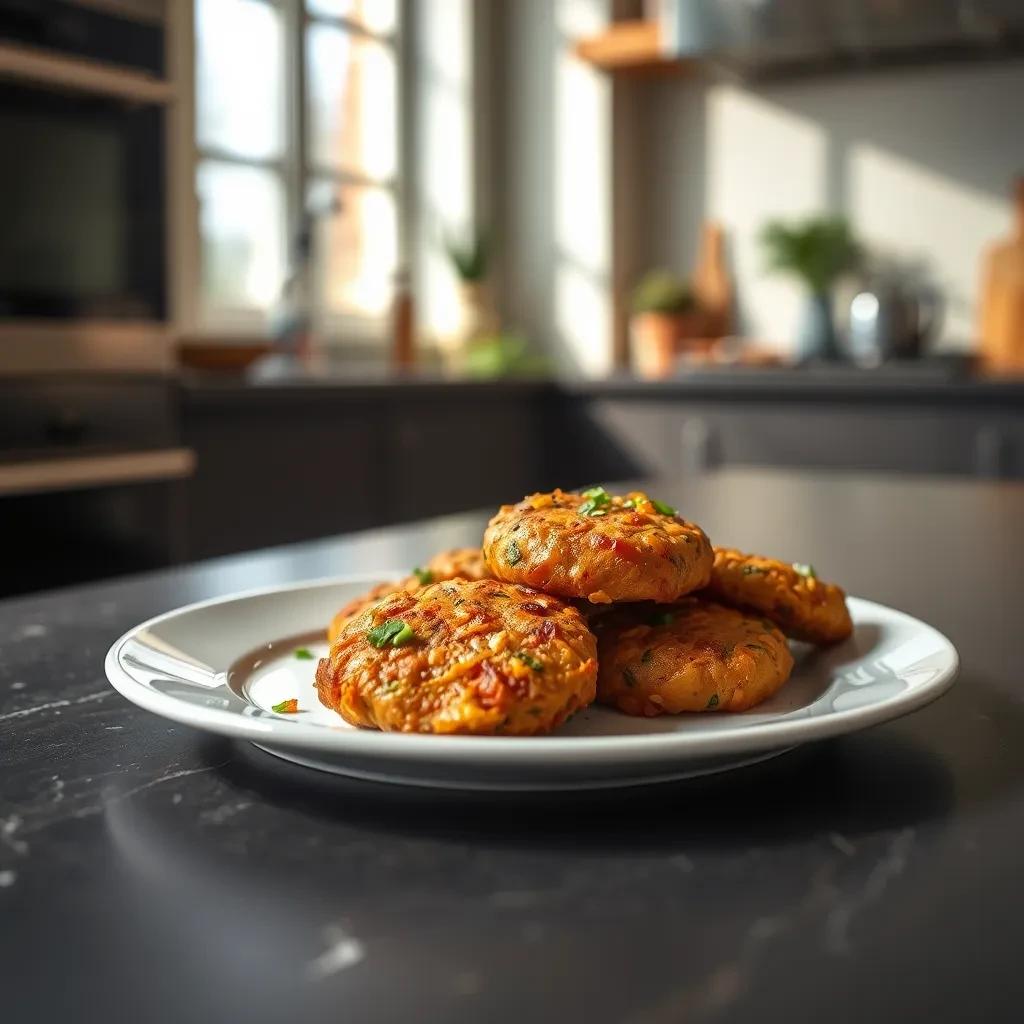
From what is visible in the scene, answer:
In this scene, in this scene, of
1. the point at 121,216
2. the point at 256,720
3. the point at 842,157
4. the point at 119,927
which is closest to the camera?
the point at 119,927

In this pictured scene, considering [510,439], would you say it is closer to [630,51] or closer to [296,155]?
[296,155]

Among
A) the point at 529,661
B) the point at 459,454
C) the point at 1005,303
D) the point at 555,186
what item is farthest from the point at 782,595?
the point at 555,186

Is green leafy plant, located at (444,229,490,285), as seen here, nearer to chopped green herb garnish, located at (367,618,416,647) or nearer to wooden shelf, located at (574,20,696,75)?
wooden shelf, located at (574,20,696,75)

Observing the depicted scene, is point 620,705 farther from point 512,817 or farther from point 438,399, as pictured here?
point 438,399

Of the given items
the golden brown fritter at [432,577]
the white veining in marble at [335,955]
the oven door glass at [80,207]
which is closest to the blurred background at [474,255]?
the oven door glass at [80,207]

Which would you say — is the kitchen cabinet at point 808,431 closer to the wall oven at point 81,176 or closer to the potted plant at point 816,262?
the potted plant at point 816,262

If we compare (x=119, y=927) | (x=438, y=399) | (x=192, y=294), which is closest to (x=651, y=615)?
(x=119, y=927)
